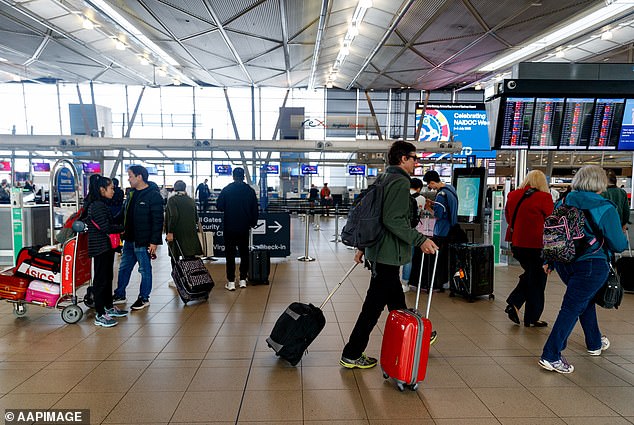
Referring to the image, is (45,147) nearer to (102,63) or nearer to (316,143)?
(316,143)

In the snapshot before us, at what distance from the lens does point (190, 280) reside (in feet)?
16.7

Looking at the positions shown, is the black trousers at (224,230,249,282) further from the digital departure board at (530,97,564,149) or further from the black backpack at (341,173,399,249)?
the digital departure board at (530,97,564,149)

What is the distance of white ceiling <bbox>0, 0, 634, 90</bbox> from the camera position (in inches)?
459

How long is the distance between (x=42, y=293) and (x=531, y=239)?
4.94 metres

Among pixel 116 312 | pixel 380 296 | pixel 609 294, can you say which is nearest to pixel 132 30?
pixel 116 312

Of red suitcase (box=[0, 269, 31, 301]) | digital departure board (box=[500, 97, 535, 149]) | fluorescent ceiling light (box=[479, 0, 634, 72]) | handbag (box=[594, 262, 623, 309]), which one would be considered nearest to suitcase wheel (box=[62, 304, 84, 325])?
red suitcase (box=[0, 269, 31, 301])

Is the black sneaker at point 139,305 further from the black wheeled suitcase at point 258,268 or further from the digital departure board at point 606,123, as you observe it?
the digital departure board at point 606,123

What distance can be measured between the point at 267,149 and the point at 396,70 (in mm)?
10292

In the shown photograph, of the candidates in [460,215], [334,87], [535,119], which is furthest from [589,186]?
[334,87]

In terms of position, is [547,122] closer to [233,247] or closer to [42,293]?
[233,247]

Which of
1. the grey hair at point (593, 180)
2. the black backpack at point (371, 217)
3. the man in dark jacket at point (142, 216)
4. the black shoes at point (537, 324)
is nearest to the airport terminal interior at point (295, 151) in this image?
the black shoes at point (537, 324)

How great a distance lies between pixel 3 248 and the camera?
7926 mm

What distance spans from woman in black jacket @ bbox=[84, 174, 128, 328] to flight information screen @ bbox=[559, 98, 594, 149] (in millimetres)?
6477

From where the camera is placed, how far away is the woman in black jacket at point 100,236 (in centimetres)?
414
